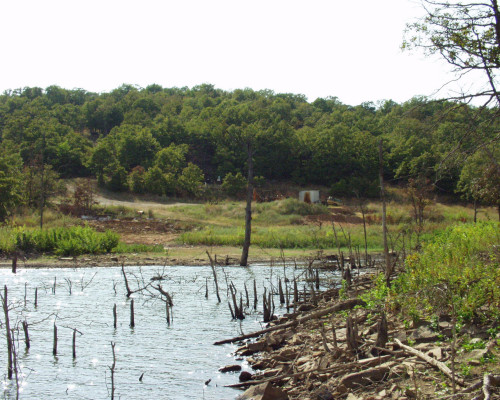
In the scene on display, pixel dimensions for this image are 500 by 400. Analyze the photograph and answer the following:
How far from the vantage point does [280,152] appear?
9812 centimetres

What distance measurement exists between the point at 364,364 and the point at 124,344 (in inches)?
321

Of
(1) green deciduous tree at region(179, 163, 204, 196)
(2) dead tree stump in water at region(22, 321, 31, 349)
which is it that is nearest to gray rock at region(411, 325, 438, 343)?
(2) dead tree stump in water at region(22, 321, 31, 349)

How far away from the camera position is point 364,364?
9828mm

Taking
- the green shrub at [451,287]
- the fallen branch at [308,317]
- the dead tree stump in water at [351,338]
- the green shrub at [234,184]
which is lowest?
the fallen branch at [308,317]

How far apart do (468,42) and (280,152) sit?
82.1m

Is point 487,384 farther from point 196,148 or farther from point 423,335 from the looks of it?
point 196,148

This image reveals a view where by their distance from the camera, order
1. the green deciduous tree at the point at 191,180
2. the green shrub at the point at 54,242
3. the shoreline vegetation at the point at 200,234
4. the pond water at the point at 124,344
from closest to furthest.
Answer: the pond water at the point at 124,344, the shoreline vegetation at the point at 200,234, the green shrub at the point at 54,242, the green deciduous tree at the point at 191,180

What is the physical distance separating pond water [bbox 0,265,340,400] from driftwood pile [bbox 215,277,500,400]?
1.06 m

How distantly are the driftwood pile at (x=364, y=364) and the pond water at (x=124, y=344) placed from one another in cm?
106

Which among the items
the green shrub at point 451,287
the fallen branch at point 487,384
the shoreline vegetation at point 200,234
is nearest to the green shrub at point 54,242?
the shoreline vegetation at point 200,234

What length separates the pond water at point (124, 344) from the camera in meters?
12.2

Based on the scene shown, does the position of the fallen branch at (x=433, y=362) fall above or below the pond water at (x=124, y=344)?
above

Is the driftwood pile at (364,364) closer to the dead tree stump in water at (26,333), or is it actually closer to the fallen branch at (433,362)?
the fallen branch at (433,362)

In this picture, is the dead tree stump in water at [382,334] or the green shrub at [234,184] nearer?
the dead tree stump in water at [382,334]
